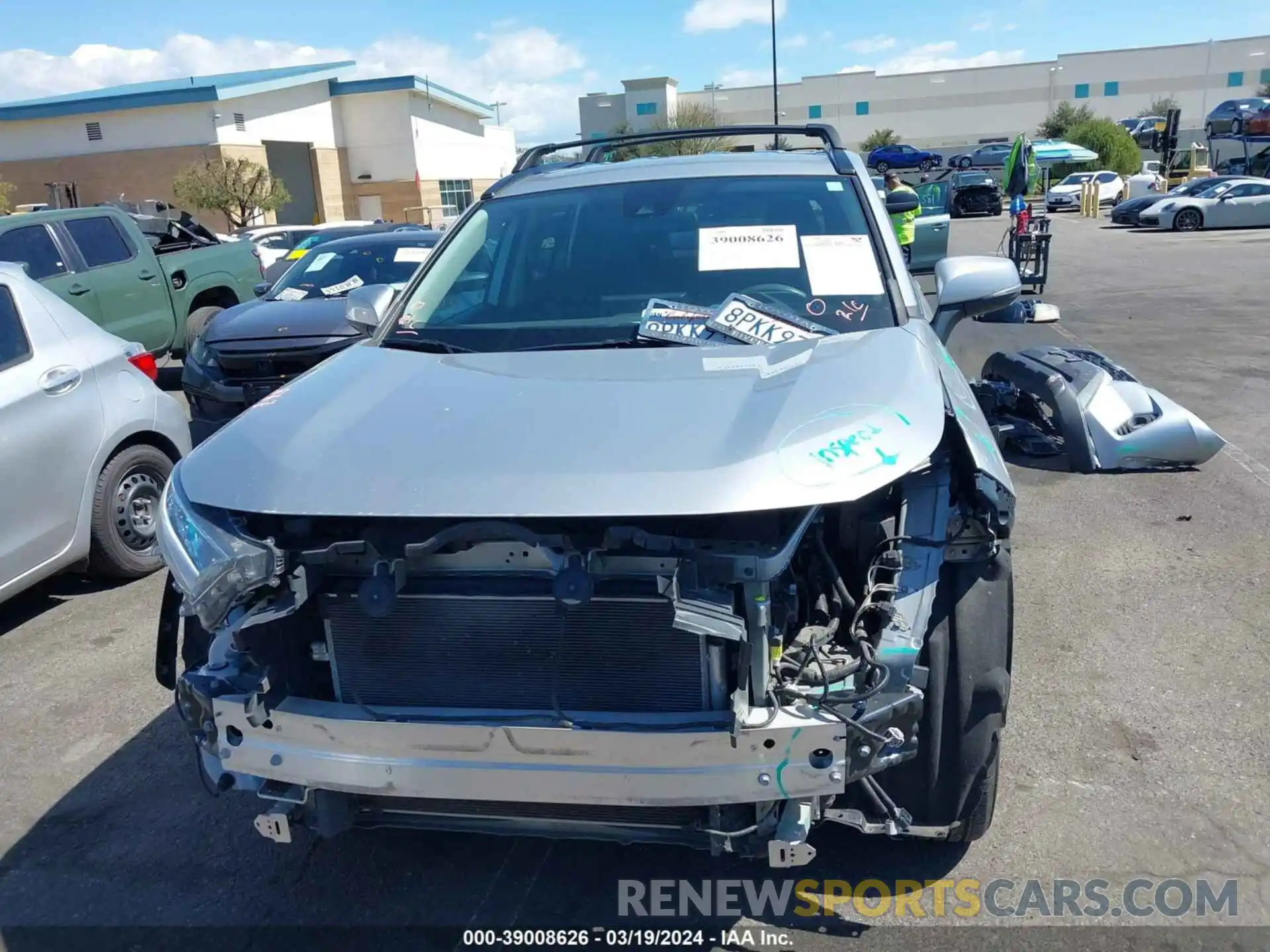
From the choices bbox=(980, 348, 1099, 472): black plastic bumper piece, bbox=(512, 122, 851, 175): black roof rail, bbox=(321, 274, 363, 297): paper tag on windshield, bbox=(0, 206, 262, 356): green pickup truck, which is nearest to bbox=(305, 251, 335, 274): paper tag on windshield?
bbox=(321, 274, 363, 297): paper tag on windshield

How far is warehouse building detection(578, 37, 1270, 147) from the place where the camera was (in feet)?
253

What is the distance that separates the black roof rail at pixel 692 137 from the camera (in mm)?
4516

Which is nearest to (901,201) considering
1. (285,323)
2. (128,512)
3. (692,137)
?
(692,137)

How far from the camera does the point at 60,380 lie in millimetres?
4883

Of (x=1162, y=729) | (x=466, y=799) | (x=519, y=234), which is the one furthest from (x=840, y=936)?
(x=519, y=234)

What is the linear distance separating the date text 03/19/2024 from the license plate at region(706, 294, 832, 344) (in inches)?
68.6

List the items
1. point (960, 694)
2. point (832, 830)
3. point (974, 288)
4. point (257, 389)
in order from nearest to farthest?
1. point (960, 694)
2. point (832, 830)
3. point (974, 288)
4. point (257, 389)

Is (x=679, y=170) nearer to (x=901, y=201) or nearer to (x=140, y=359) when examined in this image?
(x=140, y=359)

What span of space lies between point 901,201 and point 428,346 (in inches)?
225

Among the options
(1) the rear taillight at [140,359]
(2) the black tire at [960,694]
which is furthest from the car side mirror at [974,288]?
(1) the rear taillight at [140,359]

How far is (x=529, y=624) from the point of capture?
2.44 metres

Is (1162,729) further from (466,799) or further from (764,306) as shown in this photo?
(466,799)

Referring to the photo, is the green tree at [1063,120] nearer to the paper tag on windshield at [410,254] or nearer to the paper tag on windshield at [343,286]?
the paper tag on windshield at [410,254]

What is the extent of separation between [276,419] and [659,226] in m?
1.66
